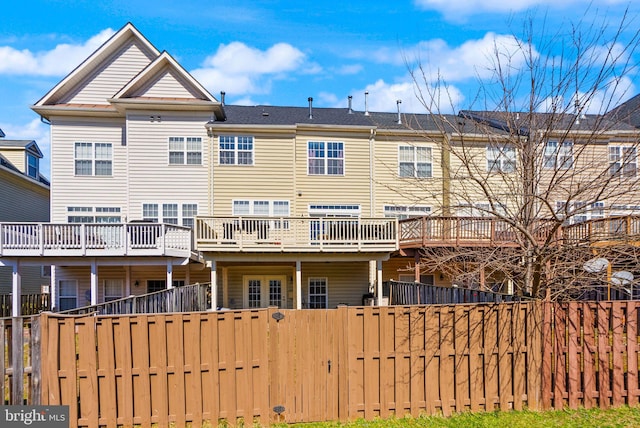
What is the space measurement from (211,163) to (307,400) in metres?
12.7

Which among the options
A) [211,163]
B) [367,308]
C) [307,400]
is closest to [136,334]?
[307,400]

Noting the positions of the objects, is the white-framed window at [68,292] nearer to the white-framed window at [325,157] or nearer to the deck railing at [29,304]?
the deck railing at [29,304]

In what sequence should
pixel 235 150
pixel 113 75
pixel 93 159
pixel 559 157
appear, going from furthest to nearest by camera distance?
pixel 113 75 < pixel 235 150 < pixel 93 159 < pixel 559 157

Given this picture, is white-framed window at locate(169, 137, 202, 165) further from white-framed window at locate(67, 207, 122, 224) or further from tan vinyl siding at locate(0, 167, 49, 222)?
tan vinyl siding at locate(0, 167, 49, 222)

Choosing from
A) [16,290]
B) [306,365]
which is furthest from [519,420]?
[16,290]

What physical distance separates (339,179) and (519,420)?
1286 centimetres

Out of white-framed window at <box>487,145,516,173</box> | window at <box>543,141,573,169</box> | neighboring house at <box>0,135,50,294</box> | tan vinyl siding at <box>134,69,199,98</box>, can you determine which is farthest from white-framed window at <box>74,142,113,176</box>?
window at <box>543,141,573,169</box>

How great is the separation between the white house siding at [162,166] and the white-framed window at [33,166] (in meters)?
8.58

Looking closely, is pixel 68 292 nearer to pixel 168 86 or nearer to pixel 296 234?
pixel 168 86

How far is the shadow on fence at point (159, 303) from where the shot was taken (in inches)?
272

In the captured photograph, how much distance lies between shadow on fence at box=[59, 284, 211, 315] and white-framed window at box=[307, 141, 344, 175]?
251 inches

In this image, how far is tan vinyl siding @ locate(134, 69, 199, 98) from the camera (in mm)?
16469

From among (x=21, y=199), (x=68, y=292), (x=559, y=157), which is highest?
(x=21, y=199)

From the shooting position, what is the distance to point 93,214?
16.4 m
